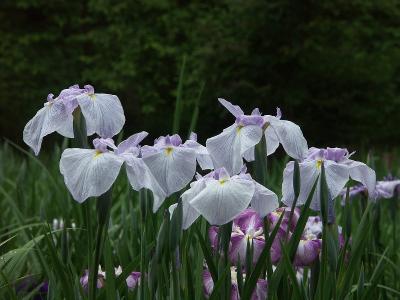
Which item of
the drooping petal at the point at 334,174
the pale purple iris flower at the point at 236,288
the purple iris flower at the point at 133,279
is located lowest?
the purple iris flower at the point at 133,279

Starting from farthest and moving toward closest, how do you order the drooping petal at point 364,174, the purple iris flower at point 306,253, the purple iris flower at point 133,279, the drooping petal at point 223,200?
the purple iris flower at point 133,279 < the purple iris flower at point 306,253 < the drooping petal at point 364,174 < the drooping petal at point 223,200

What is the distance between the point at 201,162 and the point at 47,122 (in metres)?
0.32

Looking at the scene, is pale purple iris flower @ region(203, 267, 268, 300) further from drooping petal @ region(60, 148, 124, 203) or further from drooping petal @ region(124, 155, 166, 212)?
drooping petal @ region(60, 148, 124, 203)

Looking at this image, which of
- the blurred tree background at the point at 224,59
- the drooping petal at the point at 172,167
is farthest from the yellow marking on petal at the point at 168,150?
the blurred tree background at the point at 224,59

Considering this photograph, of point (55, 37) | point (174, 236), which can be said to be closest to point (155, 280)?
point (174, 236)

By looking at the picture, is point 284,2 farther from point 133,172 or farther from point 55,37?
point 133,172

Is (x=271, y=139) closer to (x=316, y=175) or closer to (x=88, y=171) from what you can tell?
(x=316, y=175)

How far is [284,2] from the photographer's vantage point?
8.71m

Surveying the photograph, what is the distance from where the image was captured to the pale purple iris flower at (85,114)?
4.09ft

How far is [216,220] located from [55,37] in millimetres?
11338

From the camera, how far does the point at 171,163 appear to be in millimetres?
1192

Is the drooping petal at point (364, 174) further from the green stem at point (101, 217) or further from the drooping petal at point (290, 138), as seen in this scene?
the green stem at point (101, 217)

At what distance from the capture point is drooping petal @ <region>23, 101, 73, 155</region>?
125cm

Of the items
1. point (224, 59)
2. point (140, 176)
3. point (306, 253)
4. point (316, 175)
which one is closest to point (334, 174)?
point (316, 175)
